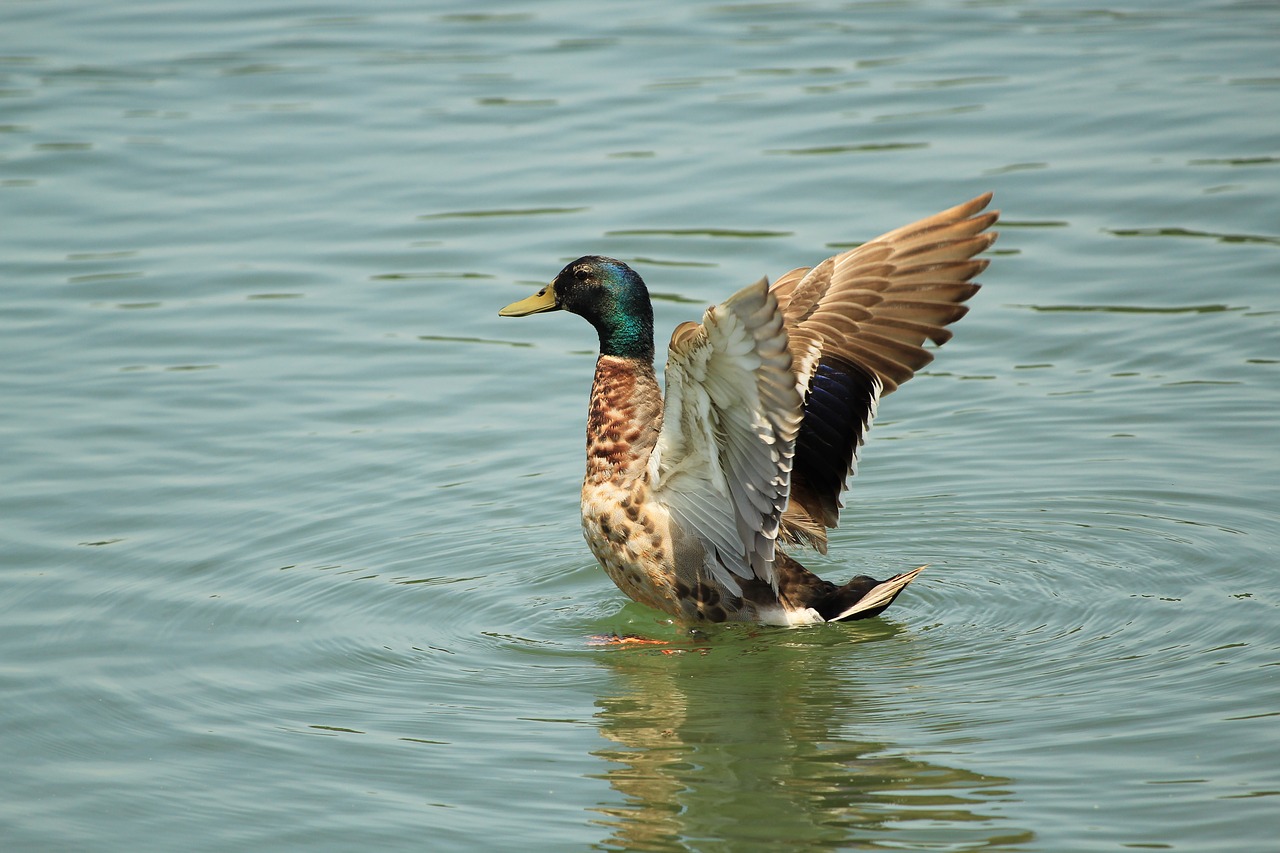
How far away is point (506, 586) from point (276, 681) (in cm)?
125

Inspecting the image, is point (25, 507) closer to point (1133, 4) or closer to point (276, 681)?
point (276, 681)

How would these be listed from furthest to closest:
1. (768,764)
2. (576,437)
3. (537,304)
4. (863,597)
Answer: (576,437)
(537,304)
(863,597)
(768,764)

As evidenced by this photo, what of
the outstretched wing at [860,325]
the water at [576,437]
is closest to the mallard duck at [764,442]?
the outstretched wing at [860,325]

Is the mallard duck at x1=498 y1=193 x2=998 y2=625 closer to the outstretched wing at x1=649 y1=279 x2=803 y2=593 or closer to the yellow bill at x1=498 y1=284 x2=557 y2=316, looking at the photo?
the outstretched wing at x1=649 y1=279 x2=803 y2=593

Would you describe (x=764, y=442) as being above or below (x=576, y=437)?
above

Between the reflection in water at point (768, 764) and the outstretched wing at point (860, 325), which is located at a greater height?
the outstretched wing at point (860, 325)

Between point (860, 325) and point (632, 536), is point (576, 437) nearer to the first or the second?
point (632, 536)

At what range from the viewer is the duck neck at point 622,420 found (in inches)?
269

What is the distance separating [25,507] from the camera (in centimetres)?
797

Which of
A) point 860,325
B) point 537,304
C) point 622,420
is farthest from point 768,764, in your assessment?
point 537,304

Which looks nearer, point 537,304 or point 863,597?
point 863,597

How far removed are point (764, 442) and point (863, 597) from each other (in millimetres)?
904

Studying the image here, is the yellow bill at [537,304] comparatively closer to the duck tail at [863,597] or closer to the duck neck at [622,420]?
the duck neck at [622,420]

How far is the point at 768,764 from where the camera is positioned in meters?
5.57
